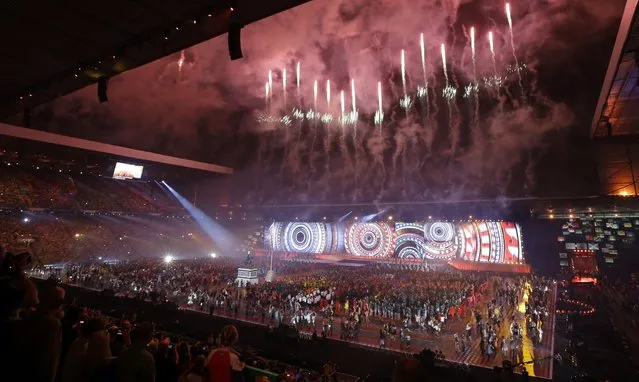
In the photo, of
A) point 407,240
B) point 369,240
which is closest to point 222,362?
point 407,240

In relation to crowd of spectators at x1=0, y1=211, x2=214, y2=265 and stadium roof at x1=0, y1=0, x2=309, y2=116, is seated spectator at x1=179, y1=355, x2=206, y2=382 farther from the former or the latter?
crowd of spectators at x1=0, y1=211, x2=214, y2=265

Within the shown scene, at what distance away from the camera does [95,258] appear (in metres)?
33.5

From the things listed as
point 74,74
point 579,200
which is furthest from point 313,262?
point 74,74

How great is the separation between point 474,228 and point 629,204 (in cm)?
1236

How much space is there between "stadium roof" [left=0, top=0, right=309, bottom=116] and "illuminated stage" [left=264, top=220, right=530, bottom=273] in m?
32.0

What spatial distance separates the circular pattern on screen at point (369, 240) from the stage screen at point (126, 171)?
27213 mm

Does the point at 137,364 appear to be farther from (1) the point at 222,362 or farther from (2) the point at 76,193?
(2) the point at 76,193

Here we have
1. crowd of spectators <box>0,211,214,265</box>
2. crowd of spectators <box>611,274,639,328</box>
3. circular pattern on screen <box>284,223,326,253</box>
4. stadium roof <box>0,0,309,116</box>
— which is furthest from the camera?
circular pattern on screen <box>284,223,326,253</box>

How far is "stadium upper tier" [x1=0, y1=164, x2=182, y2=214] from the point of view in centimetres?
3172

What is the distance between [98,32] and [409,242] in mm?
34834

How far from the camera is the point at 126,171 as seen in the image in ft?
125

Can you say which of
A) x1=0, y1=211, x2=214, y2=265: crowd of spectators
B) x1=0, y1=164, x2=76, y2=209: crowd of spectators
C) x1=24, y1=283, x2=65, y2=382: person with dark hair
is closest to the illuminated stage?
x1=0, y1=211, x2=214, y2=265: crowd of spectators

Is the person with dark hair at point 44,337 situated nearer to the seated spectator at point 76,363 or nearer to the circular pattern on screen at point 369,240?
the seated spectator at point 76,363

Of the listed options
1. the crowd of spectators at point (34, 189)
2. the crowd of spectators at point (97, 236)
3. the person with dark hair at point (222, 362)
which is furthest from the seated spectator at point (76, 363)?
the crowd of spectators at point (34, 189)
